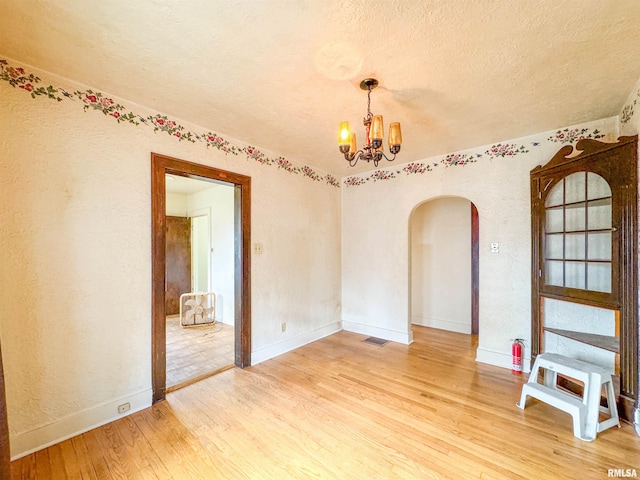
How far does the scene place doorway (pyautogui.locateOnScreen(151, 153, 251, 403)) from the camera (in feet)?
7.65

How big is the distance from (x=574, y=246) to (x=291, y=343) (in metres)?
3.19

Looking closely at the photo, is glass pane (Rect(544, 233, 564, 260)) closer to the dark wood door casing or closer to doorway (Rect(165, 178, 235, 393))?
the dark wood door casing

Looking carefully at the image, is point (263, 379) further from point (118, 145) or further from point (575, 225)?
point (575, 225)

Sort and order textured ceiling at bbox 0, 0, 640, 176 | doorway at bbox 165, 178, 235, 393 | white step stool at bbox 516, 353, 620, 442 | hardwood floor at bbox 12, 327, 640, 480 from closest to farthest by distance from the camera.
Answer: textured ceiling at bbox 0, 0, 640, 176 < hardwood floor at bbox 12, 327, 640, 480 < white step stool at bbox 516, 353, 620, 442 < doorway at bbox 165, 178, 235, 393

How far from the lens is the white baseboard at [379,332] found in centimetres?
380

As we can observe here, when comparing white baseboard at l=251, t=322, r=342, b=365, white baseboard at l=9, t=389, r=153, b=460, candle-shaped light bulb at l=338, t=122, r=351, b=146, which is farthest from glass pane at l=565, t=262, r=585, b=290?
white baseboard at l=9, t=389, r=153, b=460

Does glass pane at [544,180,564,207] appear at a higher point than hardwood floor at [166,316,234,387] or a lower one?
higher

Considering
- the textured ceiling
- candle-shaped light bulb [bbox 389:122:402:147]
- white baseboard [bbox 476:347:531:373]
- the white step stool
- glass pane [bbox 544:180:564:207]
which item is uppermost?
the textured ceiling

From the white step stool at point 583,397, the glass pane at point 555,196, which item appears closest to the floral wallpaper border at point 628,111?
the glass pane at point 555,196

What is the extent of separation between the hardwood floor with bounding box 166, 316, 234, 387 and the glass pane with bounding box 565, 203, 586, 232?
12.3 ft

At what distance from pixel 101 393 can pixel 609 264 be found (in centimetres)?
417

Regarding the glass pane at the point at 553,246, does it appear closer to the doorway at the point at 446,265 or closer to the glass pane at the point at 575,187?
the glass pane at the point at 575,187

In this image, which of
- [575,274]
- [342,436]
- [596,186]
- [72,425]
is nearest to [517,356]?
[575,274]

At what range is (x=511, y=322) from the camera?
300 cm
